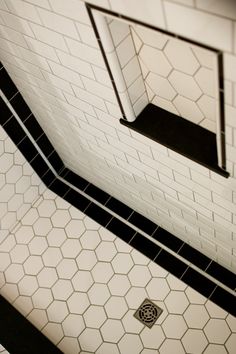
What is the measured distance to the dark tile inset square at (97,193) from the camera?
385 cm

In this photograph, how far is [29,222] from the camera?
3.92 m

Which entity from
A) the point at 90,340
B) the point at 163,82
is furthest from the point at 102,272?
the point at 163,82

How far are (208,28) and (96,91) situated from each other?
43.1 inches

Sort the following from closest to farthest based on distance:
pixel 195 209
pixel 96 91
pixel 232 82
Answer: pixel 232 82, pixel 96 91, pixel 195 209

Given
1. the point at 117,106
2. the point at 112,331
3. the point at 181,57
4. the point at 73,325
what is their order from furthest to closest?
1. the point at 73,325
2. the point at 112,331
3. the point at 117,106
4. the point at 181,57

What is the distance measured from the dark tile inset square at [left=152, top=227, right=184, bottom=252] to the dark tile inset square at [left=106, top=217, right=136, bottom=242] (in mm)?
219

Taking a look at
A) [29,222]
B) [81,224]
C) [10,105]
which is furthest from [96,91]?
[29,222]

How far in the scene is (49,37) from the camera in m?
2.25

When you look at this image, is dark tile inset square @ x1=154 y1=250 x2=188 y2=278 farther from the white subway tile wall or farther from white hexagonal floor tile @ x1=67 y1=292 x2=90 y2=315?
white hexagonal floor tile @ x1=67 y1=292 x2=90 y2=315

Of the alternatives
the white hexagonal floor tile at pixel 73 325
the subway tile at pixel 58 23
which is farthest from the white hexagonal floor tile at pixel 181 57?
the white hexagonal floor tile at pixel 73 325

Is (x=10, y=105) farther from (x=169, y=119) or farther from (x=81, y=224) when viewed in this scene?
(x=169, y=119)

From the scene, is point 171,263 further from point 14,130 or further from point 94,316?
point 14,130

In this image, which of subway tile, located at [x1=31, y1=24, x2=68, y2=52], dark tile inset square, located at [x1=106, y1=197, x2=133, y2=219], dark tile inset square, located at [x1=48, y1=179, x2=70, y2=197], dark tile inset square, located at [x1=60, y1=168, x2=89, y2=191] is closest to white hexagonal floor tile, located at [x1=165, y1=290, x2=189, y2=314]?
dark tile inset square, located at [x1=106, y1=197, x2=133, y2=219]

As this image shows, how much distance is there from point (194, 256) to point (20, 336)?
1565 millimetres
